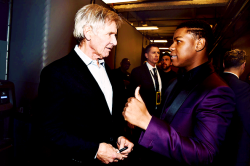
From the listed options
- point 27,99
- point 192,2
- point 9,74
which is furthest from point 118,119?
point 192,2

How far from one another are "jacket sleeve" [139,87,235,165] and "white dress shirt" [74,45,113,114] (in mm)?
598

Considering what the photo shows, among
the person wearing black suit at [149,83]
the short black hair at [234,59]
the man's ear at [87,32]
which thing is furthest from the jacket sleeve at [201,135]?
the person wearing black suit at [149,83]

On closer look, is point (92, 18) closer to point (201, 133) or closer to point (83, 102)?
point (83, 102)

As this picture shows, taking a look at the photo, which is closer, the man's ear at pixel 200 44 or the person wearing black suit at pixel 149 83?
the man's ear at pixel 200 44

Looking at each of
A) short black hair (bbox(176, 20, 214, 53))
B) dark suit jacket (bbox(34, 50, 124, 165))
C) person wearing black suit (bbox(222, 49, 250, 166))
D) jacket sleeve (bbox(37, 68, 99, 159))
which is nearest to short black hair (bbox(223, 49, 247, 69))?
person wearing black suit (bbox(222, 49, 250, 166))

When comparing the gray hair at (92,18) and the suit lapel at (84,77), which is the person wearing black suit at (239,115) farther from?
the gray hair at (92,18)

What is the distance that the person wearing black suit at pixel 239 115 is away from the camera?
3.71ft

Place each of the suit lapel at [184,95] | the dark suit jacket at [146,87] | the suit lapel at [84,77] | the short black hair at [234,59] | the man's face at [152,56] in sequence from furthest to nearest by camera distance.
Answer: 1. the man's face at [152,56]
2. the dark suit jacket at [146,87]
3. the short black hair at [234,59]
4. the suit lapel at [84,77]
5. the suit lapel at [184,95]

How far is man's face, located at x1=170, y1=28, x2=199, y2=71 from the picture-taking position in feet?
4.08

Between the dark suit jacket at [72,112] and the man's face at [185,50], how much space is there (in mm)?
683

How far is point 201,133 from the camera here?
2.90 feet

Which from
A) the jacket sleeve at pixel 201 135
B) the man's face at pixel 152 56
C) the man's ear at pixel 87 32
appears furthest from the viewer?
the man's face at pixel 152 56

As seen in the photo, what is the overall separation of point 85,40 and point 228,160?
138 cm

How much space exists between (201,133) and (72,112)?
85cm
